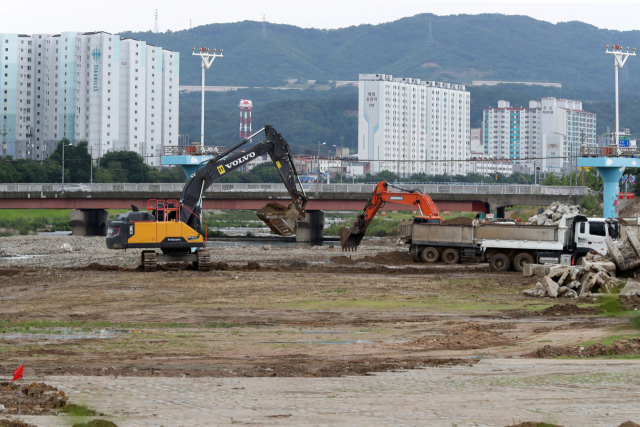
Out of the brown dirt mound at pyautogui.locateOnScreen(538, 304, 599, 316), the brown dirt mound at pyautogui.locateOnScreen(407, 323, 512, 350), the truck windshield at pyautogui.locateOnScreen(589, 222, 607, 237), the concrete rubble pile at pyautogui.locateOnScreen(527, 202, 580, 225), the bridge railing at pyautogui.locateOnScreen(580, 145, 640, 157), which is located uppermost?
the bridge railing at pyautogui.locateOnScreen(580, 145, 640, 157)

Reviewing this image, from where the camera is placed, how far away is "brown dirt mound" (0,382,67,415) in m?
9.42

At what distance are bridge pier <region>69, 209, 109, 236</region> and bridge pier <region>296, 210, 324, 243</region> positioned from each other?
22196 millimetres

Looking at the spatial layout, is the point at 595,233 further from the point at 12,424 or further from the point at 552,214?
the point at 12,424

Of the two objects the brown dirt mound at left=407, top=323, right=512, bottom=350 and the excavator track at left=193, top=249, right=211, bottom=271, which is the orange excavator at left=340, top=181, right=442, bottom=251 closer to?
the excavator track at left=193, top=249, right=211, bottom=271

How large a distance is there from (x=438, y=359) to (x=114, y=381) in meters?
6.20

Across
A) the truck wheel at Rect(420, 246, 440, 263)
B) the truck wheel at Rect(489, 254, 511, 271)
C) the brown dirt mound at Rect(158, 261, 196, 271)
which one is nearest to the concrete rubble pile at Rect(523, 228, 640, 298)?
the truck wheel at Rect(489, 254, 511, 271)

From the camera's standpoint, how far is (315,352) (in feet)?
51.5

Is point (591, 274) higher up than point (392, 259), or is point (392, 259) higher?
point (591, 274)

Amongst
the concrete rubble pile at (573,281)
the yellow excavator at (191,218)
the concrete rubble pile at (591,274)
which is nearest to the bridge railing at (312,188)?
the yellow excavator at (191,218)

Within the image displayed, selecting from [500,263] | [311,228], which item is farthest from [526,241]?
[311,228]

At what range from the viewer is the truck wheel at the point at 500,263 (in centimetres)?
3741

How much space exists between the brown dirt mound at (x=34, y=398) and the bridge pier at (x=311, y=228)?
67916mm

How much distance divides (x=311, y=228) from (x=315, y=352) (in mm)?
65635

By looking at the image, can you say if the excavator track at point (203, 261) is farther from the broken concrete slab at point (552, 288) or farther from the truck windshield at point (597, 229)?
the truck windshield at point (597, 229)
